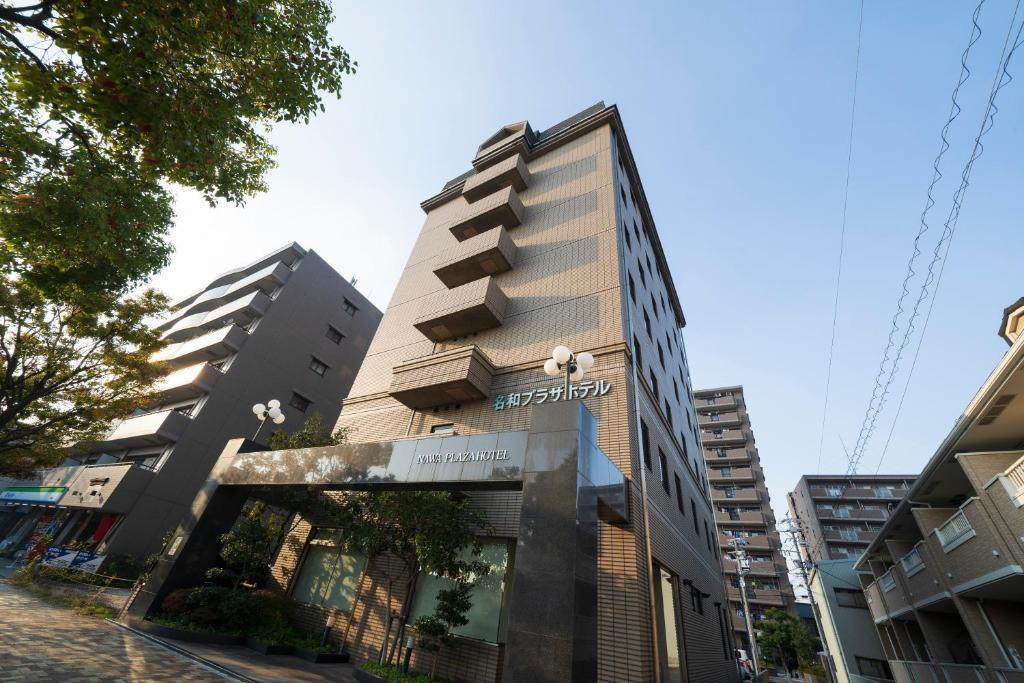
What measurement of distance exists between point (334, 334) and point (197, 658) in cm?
2703

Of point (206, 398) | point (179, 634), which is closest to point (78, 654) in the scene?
point (179, 634)

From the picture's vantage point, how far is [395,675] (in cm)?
987

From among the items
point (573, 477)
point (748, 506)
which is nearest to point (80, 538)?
point (573, 477)

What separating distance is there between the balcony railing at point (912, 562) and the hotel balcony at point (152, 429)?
36241 millimetres

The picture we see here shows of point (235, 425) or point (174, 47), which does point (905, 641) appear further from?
point (235, 425)

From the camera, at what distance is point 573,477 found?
7512 millimetres

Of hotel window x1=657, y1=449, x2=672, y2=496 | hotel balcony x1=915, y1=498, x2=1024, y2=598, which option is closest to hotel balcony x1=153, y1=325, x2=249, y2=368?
hotel window x1=657, y1=449, x2=672, y2=496

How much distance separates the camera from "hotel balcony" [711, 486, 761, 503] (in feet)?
181

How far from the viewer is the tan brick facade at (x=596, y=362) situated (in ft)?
34.4

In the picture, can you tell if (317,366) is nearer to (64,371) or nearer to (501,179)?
(64,371)

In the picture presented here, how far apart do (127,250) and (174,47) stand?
527cm

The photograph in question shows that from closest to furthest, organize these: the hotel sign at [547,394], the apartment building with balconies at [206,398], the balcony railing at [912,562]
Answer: the hotel sign at [547,394]
the balcony railing at [912,562]
the apartment building with balconies at [206,398]

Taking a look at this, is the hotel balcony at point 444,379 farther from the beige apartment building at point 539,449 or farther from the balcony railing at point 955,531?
the balcony railing at point 955,531

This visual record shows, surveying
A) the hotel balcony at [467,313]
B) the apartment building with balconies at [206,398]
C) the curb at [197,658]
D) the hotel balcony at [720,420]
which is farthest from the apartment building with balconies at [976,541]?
the hotel balcony at [720,420]
